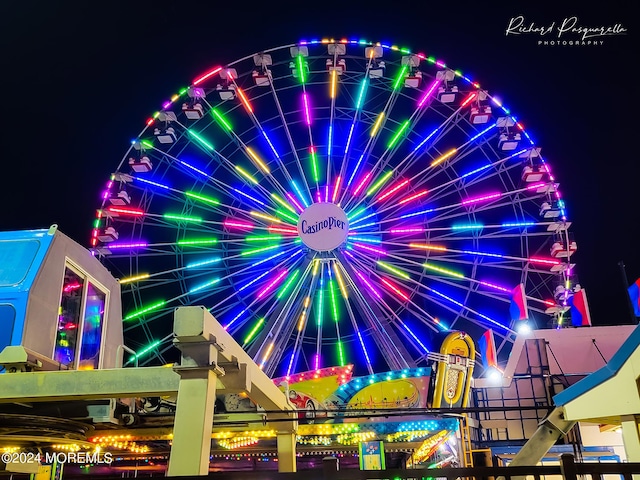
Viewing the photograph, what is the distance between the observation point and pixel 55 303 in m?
6.54

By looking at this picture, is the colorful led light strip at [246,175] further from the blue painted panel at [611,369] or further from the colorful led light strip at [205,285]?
the blue painted panel at [611,369]

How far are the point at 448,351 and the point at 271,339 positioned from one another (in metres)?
6.60

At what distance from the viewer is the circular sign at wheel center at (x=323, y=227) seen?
1678 centimetres

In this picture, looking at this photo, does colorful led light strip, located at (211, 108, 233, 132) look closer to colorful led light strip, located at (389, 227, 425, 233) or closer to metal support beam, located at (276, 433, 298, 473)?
colorful led light strip, located at (389, 227, 425, 233)

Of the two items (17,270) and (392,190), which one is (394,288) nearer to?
(392,190)

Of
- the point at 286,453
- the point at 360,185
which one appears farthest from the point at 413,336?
the point at 286,453

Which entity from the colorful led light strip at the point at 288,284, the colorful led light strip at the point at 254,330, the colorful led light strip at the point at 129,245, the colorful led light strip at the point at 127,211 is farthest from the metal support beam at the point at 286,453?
the colorful led light strip at the point at 127,211

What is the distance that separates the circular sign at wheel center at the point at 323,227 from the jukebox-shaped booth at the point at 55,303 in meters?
9.14

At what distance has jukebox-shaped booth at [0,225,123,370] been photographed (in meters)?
6.03

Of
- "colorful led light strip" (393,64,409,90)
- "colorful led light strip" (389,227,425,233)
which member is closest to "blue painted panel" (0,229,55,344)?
"colorful led light strip" (389,227,425,233)

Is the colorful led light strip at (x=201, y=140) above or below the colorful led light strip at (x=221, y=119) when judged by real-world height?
below

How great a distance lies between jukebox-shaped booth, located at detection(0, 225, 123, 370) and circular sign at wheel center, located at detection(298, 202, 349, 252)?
9144 mm

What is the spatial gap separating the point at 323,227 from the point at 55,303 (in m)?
10.9

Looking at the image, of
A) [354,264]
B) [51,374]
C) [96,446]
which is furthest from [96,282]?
[354,264]
